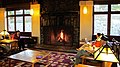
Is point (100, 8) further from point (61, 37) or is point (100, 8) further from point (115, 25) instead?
point (61, 37)

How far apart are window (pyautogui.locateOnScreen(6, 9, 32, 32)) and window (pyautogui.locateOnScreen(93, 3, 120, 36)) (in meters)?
4.52

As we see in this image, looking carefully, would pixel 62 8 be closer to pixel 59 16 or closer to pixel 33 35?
pixel 59 16

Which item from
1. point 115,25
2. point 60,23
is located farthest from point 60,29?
point 115,25

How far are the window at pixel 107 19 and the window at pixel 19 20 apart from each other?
452 centimetres

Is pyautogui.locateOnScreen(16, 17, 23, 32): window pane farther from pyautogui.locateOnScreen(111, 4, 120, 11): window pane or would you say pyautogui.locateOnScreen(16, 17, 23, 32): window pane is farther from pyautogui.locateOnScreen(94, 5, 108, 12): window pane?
pyautogui.locateOnScreen(111, 4, 120, 11): window pane

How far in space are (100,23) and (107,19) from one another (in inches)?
16.9

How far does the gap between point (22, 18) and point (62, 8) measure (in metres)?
3.37

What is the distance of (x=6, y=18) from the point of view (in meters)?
11.5

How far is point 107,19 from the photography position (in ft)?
27.6

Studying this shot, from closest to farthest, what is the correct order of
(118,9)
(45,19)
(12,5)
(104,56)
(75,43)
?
(104,56)
(118,9)
(75,43)
(45,19)
(12,5)

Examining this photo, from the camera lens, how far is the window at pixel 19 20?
420 inches

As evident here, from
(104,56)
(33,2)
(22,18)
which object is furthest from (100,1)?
(104,56)

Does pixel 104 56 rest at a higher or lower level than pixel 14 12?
lower

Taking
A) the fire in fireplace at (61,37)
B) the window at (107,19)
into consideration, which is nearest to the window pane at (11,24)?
the fire in fireplace at (61,37)
